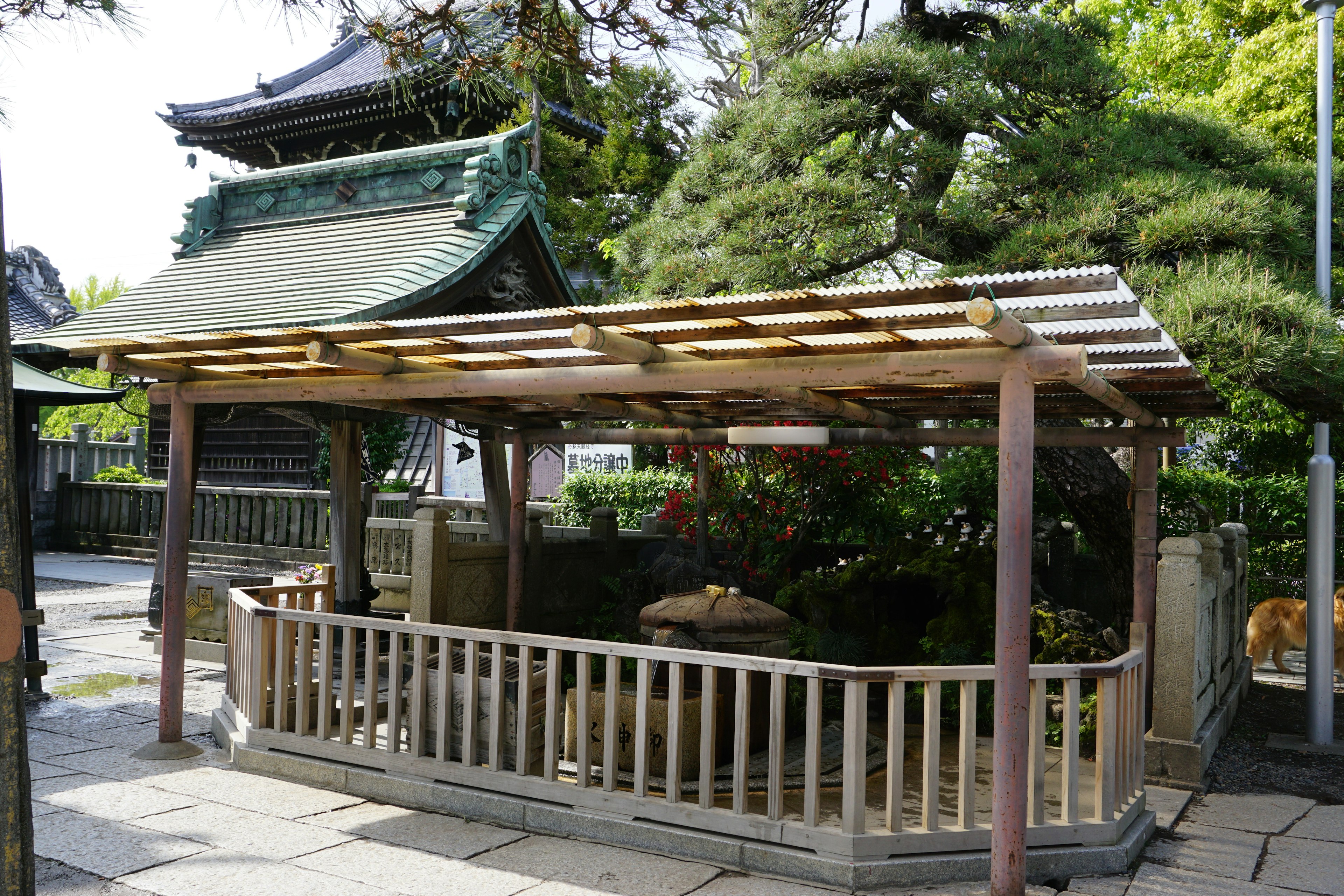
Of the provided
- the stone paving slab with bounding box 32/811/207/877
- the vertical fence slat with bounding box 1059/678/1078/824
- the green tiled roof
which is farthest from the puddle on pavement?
the vertical fence slat with bounding box 1059/678/1078/824

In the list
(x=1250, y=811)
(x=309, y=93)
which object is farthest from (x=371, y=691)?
(x=309, y=93)

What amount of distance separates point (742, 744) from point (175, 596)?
3.72 meters

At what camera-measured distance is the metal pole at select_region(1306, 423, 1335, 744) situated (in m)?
6.91

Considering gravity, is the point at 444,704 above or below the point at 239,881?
above

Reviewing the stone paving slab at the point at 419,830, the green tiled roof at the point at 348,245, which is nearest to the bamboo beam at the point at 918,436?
the green tiled roof at the point at 348,245

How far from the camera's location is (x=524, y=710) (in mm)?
4781

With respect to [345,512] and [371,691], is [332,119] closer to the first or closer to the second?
[345,512]

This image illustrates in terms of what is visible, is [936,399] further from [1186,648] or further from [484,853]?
[484,853]

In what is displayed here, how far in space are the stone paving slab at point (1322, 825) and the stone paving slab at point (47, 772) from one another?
6.64 meters

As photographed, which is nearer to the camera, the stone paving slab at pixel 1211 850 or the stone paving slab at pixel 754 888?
the stone paving slab at pixel 754 888

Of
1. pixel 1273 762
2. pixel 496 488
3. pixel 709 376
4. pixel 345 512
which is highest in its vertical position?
pixel 709 376

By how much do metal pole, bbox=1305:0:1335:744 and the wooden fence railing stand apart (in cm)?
228

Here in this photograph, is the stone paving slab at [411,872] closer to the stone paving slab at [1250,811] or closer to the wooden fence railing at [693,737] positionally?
the wooden fence railing at [693,737]

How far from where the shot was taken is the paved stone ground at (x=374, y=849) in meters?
3.98
